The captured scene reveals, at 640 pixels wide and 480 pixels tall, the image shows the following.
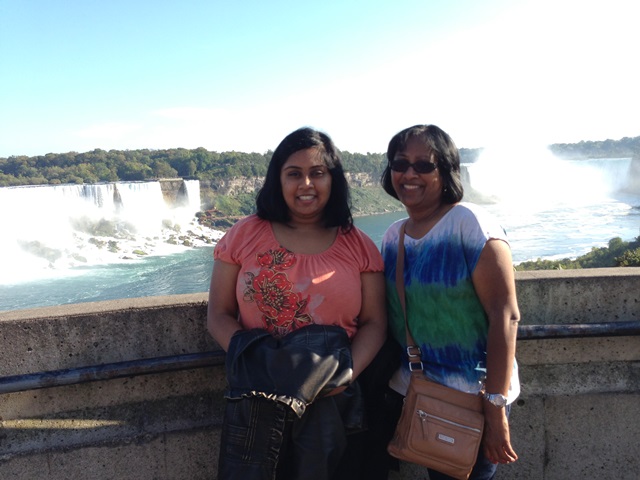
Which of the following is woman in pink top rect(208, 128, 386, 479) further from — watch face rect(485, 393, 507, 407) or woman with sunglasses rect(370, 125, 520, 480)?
watch face rect(485, 393, 507, 407)

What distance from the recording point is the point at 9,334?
2188mm

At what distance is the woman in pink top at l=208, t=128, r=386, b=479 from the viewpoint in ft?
6.07

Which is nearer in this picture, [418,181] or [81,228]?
[418,181]

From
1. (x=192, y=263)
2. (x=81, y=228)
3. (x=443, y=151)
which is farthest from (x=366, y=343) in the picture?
(x=81, y=228)

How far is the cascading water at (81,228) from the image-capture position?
56.3 metres

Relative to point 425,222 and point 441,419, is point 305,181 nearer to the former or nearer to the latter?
point 425,222

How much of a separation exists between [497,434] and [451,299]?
449mm

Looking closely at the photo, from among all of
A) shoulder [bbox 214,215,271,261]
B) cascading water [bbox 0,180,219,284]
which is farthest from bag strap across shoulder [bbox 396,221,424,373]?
cascading water [bbox 0,180,219,284]

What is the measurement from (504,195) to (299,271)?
108490mm

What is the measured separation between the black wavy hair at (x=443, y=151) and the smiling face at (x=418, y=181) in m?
0.01

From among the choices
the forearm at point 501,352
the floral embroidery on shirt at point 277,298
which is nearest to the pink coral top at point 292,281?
the floral embroidery on shirt at point 277,298

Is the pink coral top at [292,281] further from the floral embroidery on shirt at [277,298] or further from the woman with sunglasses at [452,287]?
the woman with sunglasses at [452,287]

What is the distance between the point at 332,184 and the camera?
79.7 inches

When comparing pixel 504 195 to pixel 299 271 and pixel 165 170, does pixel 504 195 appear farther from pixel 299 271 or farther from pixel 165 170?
pixel 299 271
